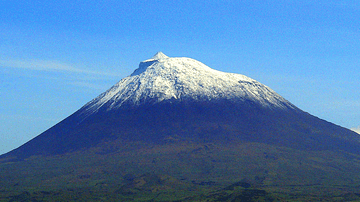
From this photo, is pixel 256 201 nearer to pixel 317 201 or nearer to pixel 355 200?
pixel 317 201

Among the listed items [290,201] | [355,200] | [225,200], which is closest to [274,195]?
[290,201]

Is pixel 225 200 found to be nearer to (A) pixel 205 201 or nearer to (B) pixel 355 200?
(A) pixel 205 201

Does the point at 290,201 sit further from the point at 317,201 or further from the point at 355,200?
the point at 355,200

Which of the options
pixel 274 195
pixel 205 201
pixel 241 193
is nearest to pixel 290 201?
pixel 274 195

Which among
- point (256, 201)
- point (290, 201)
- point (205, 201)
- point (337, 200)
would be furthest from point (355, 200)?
point (205, 201)

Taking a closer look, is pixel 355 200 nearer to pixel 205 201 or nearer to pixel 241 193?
pixel 241 193
